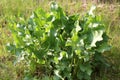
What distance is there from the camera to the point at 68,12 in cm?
464

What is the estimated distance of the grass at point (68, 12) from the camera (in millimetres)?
3709

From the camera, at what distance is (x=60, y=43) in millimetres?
3480

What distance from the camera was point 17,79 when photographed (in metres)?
3.67

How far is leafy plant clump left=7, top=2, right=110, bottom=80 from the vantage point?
11.1ft

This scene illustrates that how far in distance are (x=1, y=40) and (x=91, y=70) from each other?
1.37 meters

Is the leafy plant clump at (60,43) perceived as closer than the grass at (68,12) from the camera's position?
Yes

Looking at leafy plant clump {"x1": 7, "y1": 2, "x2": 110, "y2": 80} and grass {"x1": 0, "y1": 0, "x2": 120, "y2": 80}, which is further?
grass {"x1": 0, "y1": 0, "x2": 120, "y2": 80}

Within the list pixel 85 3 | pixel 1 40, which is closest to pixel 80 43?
pixel 1 40

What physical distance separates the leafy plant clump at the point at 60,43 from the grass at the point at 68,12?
0.67 ft

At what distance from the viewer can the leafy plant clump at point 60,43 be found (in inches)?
133

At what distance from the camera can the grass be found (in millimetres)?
3709

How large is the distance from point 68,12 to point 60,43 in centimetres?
124

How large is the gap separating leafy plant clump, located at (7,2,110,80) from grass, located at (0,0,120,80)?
0.20 metres

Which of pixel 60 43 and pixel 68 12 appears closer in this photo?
pixel 60 43
